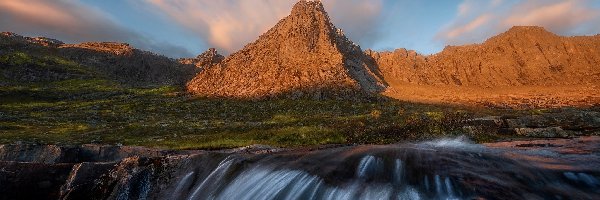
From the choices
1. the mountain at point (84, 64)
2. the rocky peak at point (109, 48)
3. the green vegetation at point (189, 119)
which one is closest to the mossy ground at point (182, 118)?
the green vegetation at point (189, 119)

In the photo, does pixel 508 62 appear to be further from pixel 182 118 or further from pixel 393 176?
pixel 393 176

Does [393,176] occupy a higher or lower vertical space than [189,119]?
higher

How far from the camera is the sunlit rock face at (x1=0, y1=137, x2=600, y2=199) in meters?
10.8

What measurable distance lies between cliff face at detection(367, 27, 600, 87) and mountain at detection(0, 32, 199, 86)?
2853 inches

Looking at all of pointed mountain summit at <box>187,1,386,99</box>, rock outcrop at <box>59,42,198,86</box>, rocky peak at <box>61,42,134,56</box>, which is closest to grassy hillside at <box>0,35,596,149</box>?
pointed mountain summit at <box>187,1,386,99</box>

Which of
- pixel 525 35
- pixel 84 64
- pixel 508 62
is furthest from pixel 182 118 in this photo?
pixel 525 35

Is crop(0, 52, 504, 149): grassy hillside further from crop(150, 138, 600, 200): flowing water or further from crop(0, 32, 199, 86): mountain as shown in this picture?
crop(150, 138, 600, 200): flowing water

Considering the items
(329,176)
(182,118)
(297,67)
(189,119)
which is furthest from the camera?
(297,67)

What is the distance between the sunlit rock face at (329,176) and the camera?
10.8m

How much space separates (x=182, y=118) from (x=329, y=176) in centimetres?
6245

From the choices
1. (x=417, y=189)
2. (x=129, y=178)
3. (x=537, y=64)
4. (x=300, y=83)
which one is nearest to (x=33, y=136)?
(x=129, y=178)

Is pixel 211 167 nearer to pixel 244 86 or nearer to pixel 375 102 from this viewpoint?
pixel 375 102

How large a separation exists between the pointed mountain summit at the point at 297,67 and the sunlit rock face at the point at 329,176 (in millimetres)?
82514

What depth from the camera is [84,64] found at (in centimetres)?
16012
